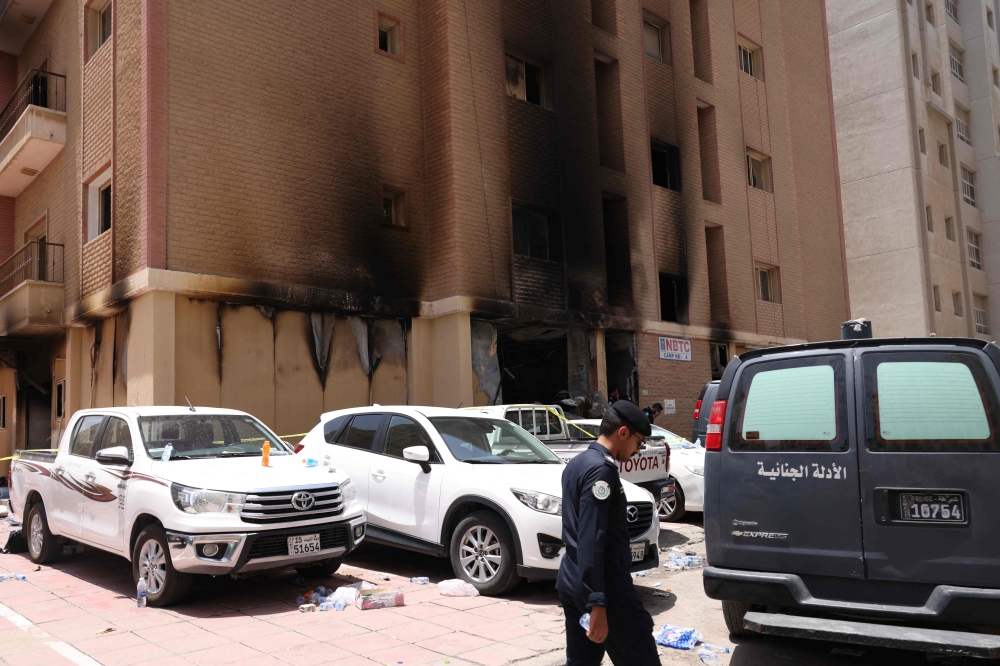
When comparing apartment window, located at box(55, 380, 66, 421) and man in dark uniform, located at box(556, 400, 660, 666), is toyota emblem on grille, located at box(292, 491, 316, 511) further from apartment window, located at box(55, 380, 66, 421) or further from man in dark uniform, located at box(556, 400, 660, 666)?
apartment window, located at box(55, 380, 66, 421)

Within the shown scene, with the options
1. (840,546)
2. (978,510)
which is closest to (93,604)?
(840,546)

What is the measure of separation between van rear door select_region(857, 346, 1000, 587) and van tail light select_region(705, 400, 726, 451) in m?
0.89

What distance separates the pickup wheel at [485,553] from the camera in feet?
23.5

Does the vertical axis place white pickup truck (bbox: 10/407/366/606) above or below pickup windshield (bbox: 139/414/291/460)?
below

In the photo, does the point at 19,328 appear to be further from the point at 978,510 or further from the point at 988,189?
the point at 988,189

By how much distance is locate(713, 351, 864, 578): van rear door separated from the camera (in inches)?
188

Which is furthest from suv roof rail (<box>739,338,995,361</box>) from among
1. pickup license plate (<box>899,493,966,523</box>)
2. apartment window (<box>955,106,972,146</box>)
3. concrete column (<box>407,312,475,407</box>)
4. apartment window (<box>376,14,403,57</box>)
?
apartment window (<box>955,106,972,146</box>)

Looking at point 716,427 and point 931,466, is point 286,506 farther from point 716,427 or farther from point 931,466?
point 931,466

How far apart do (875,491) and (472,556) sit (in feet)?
12.8

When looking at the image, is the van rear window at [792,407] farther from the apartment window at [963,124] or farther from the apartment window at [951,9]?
the apartment window at [951,9]

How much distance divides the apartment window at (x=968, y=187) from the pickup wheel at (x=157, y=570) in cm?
4165

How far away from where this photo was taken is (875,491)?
468 centimetres

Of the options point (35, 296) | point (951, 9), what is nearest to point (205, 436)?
point (35, 296)

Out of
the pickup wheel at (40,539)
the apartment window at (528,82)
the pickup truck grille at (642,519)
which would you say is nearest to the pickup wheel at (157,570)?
the pickup wheel at (40,539)
